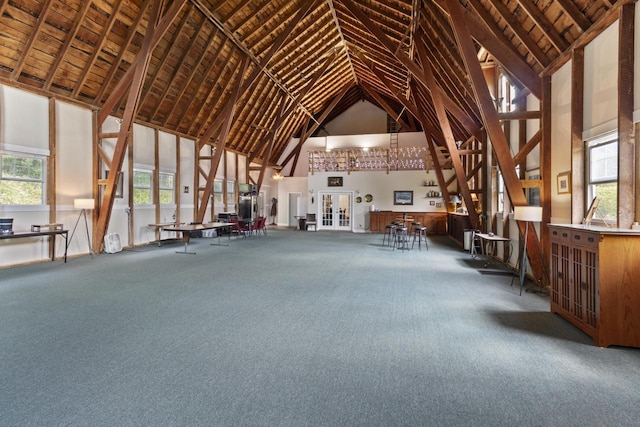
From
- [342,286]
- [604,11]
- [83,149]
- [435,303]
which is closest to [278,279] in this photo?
[342,286]

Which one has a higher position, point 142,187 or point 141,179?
point 141,179

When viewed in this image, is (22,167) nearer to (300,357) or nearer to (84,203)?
(84,203)

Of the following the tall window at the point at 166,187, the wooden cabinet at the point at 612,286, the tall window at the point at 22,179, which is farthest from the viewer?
the tall window at the point at 166,187

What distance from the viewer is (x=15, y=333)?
3113 millimetres

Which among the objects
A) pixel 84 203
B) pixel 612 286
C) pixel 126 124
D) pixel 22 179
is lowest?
pixel 612 286

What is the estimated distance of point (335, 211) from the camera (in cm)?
1504

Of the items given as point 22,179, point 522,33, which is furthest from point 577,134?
point 22,179

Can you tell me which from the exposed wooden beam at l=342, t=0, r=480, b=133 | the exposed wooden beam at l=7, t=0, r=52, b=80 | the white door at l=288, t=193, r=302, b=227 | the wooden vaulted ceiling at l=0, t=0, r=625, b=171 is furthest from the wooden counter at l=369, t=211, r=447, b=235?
the exposed wooden beam at l=7, t=0, r=52, b=80

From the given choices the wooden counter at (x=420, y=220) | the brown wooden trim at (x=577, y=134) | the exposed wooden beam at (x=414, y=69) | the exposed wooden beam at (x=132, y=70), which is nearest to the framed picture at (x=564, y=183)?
the brown wooden trim at (x=577, y=134)

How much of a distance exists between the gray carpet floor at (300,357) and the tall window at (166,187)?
18.9 feet

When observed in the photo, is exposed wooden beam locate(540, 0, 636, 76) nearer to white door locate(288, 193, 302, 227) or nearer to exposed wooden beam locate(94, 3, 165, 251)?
exposed wooden beam locate(94, 3, 165, 251)

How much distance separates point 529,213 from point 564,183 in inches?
24.5

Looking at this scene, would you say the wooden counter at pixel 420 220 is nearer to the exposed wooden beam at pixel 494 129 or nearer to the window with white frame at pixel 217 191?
the window with white frame at pixel 217 191

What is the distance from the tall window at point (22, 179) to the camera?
Result: 6.30m
